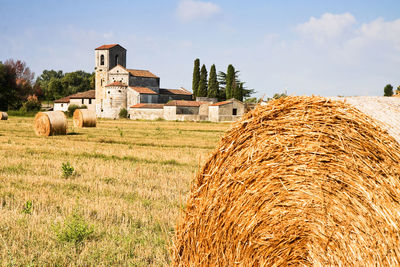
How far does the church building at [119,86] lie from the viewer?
7394cm

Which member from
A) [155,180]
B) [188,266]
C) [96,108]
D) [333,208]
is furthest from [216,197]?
[96,108]

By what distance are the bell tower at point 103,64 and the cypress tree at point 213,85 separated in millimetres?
21566

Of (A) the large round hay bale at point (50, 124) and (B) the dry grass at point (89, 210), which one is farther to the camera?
(A) the large round hay bale at point (50, 124)

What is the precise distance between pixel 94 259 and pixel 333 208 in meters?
2.91

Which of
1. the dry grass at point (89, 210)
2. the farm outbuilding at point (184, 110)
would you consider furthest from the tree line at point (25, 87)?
the dry grass at point (89, 210)

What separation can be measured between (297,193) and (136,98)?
235ft

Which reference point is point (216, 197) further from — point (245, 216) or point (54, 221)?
point (54, 221)

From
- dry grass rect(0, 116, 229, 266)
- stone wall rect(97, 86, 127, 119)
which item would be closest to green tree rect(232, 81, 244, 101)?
stone wall rect(97, 86, 127, 119)

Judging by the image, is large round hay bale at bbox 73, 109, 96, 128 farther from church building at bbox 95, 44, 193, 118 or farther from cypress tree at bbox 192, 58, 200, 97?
cypress tree at bbox 192, 58, 200, 97

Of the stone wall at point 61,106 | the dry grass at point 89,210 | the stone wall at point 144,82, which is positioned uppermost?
the stone wall at point 144,82

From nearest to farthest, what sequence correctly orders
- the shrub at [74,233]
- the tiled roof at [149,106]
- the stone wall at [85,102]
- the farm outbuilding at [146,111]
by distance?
1. the shrub at [74,233]
2. the farm outbuilding at [146,111]
3. the tiled roof at [149,106]
4. the stone wall at [85,102]

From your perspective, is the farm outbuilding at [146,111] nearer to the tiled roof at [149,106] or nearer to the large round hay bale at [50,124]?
the tiled roof at [149,106]

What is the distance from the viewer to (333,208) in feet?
10.6

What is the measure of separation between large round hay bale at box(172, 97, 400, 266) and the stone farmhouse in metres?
54.4
